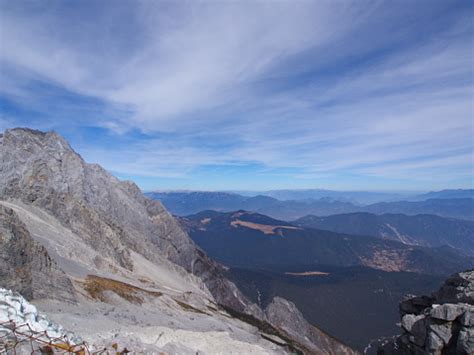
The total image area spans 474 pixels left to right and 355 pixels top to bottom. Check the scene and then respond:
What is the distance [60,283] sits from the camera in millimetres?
32844

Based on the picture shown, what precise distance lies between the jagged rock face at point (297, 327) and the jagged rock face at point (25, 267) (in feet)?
322

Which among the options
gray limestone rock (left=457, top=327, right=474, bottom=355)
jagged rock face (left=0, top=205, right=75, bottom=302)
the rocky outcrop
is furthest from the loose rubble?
the rocky outcrop

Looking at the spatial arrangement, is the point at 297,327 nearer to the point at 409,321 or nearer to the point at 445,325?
the point at 409,321

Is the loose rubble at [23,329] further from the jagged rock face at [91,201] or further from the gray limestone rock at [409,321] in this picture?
the jagged rock face at [91,201]

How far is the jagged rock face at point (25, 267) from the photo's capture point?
26703 mm

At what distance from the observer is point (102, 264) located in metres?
58.7

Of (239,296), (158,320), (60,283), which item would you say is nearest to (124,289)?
(158,320)


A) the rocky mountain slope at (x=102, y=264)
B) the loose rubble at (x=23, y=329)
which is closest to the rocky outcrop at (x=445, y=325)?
the rocky mountain slope at (x=102, y=264)

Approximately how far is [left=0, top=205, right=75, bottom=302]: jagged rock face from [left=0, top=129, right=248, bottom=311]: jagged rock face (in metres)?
39.0

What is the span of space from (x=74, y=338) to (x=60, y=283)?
15.9m

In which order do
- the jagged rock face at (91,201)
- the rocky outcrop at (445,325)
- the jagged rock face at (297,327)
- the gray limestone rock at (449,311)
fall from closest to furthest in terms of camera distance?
1. the rocky outcrop at (445,325)
2. the gray limestone rock at (449,311)
3. the jagged rock face at (91,201)
4. the jagged rock face at (297,327)

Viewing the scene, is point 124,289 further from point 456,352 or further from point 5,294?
point 456,352

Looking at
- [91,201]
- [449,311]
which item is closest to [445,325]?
[449,311]

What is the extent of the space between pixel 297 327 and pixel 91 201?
88.7 metres
